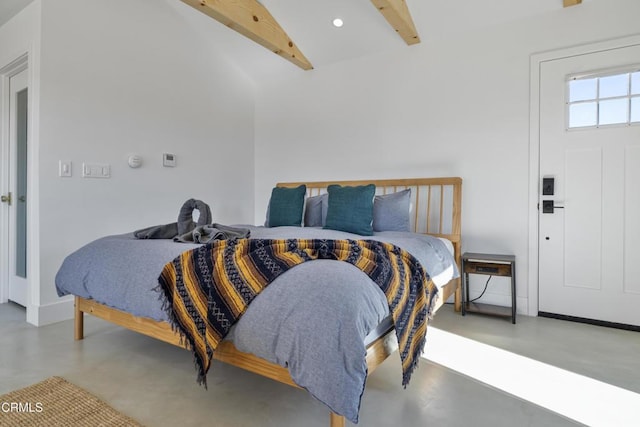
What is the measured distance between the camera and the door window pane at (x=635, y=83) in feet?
8.79

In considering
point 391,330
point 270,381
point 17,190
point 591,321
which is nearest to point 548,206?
point 591,321

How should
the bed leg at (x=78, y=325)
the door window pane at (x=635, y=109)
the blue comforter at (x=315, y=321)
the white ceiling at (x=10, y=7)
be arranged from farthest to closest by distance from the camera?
the white ceiling at (x=10, y=7) < the door window pane at (x=635, y=109) < the bed leg at (x=78, y=325) < the blue comforter at (x=315, y=321)

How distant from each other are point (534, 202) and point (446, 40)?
167 cm

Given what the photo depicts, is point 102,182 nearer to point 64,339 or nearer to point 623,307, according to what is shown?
point 64,339

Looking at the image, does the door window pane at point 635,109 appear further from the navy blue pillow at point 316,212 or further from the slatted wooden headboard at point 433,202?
the navy blue pillow at point 316,212

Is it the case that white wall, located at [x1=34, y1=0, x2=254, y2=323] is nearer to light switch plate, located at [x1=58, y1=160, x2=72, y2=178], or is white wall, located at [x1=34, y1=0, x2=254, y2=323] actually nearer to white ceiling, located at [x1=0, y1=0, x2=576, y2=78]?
light switch plate, located at [x1=58, y1=160, x2=72, y2=178]

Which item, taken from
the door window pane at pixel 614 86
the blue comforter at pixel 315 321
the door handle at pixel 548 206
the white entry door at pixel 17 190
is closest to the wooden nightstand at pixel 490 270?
the door handle at pixel 548 206

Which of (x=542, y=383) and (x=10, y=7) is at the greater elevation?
(x=10, y=7)

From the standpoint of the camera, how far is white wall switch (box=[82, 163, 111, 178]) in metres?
3.02

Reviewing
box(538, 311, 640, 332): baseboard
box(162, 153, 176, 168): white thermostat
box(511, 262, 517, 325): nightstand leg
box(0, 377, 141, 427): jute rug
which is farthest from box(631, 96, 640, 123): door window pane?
box(162, 153, 176, 168): white thermostat

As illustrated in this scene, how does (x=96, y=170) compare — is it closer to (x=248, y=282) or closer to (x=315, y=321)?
(x=248, y=282)

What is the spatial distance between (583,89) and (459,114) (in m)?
0.93

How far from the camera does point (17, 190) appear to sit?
3309mm

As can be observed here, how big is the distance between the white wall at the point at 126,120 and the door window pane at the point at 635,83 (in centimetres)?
380
